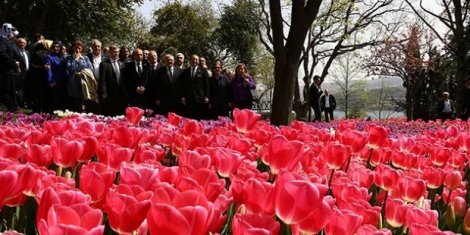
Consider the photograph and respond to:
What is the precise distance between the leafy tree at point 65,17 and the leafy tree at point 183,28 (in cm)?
1086

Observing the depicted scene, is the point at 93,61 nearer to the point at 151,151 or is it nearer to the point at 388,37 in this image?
the point at 151,151

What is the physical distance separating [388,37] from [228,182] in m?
30.0

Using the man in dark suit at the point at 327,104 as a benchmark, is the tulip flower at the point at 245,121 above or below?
above

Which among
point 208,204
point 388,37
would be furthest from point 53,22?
point 208,204

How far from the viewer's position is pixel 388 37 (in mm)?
30156

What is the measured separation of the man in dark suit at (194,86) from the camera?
10.3 meters

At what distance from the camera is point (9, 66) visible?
11.0 meters

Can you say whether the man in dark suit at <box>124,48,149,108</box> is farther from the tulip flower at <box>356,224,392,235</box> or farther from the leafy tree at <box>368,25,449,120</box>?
the leafy tree at <box>368,25,449,120</box>

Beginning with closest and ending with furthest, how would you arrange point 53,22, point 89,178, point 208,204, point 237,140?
point 208,204, point 89,178, point 237,140, point 53,22

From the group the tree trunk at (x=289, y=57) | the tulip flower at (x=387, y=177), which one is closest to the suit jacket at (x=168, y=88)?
the tree trunk at (x=289, y=57)

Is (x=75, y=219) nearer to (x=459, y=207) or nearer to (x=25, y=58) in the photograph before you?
(x=459, y=207)

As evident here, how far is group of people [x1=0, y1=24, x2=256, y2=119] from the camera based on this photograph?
9.41 metres

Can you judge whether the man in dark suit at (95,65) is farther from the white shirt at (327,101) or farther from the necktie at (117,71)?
the white shirt at (327,101)

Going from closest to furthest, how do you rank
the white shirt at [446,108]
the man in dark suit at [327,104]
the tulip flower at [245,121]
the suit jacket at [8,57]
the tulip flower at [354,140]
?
the tulip flower at [354,140] → the tulip flower at [245,121] → the suit jacket at [8,57] → the white shirt at [446,108] → the man in dark suit at [327,104]
